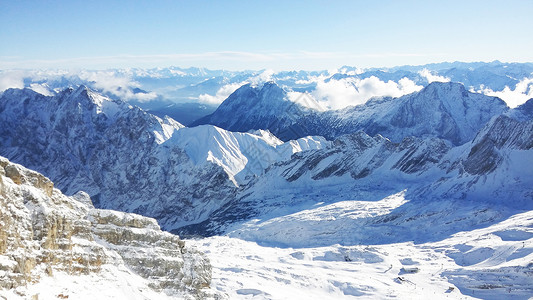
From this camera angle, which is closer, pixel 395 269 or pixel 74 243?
pixel 74 243

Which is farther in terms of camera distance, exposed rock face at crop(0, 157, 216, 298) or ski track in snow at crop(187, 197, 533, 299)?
ski track in snow at crop(187, 197, 533, 299)

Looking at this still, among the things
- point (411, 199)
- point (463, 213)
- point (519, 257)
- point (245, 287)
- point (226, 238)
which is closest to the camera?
point (245, 287)

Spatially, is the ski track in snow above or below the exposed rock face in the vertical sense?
below

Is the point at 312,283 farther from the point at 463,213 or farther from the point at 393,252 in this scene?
the point at 463,213

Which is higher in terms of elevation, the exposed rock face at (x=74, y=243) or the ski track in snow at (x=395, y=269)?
the exposed rock face at (x=74, y=243)

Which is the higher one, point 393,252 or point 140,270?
point 140,270

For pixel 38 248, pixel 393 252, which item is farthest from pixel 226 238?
pixel 38 248

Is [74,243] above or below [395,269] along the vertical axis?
above

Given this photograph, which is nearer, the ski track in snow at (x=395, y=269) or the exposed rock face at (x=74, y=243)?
the exposed rock face at (x=74, y=243)
